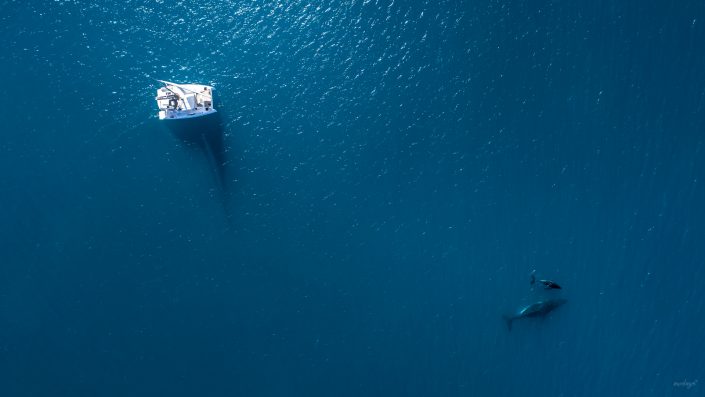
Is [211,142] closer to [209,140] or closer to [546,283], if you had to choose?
[209,140]

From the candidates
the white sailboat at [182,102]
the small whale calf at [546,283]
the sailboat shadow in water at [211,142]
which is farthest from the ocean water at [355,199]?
the white sailboat at [182,102]

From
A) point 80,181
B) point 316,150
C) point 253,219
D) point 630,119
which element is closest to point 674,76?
point 630,119

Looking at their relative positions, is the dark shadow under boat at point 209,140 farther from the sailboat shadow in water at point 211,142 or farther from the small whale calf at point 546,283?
the small whale calf at point 546,283

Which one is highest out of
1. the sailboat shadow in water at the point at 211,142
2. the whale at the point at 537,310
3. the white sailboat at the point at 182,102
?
the white sailboat at the point at 182,102

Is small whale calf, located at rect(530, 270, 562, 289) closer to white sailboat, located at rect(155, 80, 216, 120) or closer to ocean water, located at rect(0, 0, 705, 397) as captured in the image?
ocean water, located at rect(0, 0, 705, 397)

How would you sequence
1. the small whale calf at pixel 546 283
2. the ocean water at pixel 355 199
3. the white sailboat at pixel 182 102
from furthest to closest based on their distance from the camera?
the small whale calf at pixel 546 283, the ocean water at pixel 355 199, the white sailboat at pixel 182 102

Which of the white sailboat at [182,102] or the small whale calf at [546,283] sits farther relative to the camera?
the small whale calf at [546,283]
